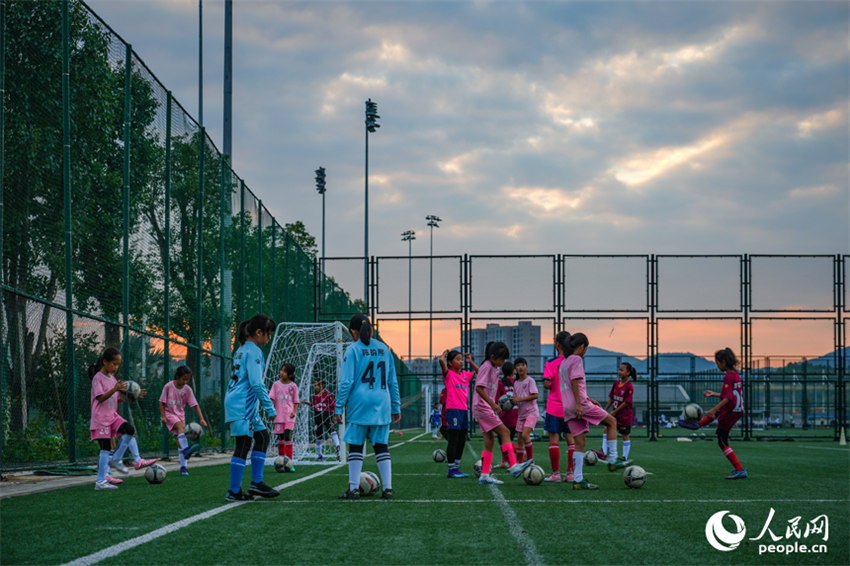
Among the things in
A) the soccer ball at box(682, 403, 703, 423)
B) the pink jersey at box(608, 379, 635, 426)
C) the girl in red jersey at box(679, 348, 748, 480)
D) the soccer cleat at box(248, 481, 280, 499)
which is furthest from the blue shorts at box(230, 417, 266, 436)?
the pink jersey at box(608, 379, 635, 426)

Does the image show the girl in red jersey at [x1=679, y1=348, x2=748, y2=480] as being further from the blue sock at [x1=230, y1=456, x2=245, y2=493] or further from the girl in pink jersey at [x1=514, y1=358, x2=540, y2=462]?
the blue sock at [x1=230, y1=456, x2=245, y2=493]

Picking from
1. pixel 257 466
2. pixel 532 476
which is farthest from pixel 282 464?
pixel 257 466

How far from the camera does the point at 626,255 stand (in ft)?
99.8

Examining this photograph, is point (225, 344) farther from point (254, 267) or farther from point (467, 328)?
point (467, 328)

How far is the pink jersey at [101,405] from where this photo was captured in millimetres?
11047

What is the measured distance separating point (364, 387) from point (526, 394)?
5.80 m

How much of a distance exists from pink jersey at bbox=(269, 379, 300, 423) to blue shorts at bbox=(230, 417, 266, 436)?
5865 mm

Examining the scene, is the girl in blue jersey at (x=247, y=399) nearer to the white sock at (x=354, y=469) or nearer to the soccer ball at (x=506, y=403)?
the white sock at (x=354, y=469)

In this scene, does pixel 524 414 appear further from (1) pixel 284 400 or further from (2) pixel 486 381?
(1) pixel 284 400

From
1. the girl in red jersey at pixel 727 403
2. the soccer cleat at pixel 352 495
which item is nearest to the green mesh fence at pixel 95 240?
the soccer cleat at pixel 352 495

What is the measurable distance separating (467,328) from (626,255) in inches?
240

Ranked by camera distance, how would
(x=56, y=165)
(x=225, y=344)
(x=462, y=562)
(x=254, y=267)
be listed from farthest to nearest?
(x=254, y=267) < (x=225, y=344) < (x=56, y=165) < (x=462, y=562)

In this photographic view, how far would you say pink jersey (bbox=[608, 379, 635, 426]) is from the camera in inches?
610

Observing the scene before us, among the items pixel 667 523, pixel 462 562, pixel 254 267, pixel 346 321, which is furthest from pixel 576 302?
pixel 462 562
